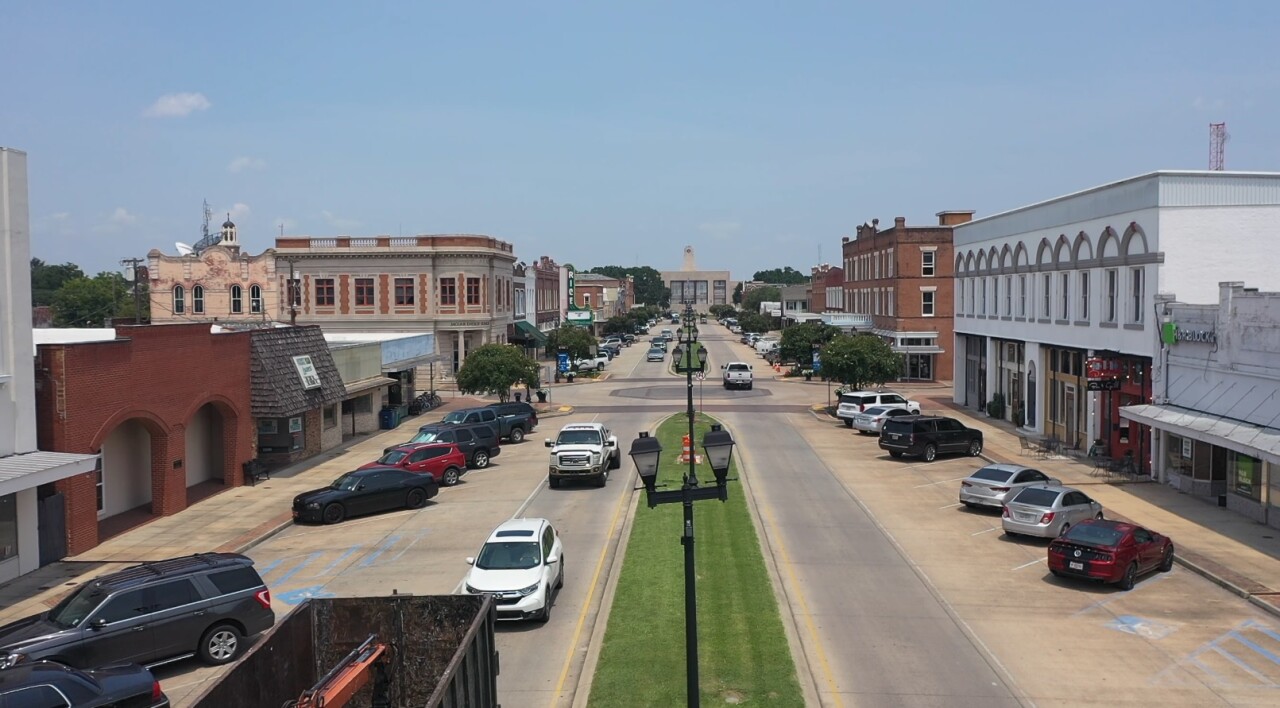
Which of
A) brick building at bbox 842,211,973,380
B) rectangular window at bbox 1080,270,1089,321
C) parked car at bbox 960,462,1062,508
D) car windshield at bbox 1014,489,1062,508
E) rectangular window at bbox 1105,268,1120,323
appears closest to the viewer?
car windshield at bbox 1014,489,1062,508

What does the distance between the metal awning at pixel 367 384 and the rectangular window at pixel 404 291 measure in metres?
22.9

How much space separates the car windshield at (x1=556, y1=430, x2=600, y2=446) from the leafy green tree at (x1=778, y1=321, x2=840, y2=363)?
42.8 m

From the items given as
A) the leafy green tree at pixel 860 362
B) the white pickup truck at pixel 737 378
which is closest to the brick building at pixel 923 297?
the white pickup truck at pixel 737 378

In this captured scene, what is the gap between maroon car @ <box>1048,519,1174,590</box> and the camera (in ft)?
66.8

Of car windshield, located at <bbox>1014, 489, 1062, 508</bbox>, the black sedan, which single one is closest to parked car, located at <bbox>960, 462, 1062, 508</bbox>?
car windshield, located at <bbox>1014, 489, 1062, 508</bbox>

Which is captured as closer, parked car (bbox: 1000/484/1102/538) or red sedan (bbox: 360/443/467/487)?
parked car (bbox: 1000/484/1102/538)

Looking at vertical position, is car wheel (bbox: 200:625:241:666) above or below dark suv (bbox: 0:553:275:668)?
below

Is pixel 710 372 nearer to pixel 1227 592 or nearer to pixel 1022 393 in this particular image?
pixel 1022 393

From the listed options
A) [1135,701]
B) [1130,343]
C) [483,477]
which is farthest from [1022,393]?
[1135,701]

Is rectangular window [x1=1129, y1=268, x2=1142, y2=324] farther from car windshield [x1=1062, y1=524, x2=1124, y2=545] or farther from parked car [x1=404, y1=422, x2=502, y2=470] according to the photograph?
parked car [x1=404, y1=422, x2=502, y2=470]

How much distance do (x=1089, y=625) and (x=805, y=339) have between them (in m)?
59.0

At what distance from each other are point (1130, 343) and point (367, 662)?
31.9m

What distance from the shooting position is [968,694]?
14.8 meters

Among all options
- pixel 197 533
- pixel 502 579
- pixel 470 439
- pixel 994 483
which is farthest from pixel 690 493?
pixel 470 439
